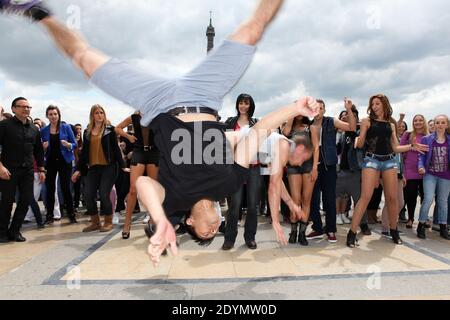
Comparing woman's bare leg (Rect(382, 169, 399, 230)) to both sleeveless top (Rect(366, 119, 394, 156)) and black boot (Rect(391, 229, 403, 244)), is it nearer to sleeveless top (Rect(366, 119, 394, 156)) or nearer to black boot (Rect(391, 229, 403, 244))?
black boot (Rect(391, 229, 403, 244))

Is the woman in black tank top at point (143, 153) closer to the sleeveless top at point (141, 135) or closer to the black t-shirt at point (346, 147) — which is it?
the sleeveless top at point (141, 135)

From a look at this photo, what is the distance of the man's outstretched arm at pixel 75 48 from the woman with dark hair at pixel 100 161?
358cm

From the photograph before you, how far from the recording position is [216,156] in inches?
108

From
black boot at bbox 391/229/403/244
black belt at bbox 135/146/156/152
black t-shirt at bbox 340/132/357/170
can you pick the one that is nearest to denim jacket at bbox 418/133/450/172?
black t-shirt at bbox 340/132/357/170

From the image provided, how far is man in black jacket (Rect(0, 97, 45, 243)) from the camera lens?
5.72 metres

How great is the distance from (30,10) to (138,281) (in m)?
2.67

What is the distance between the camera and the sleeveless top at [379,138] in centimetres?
532

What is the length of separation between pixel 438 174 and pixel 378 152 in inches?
58.2

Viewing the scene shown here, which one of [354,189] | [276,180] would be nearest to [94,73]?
[276,180]

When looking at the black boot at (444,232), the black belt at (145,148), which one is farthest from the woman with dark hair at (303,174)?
the black boot at (444,232)
